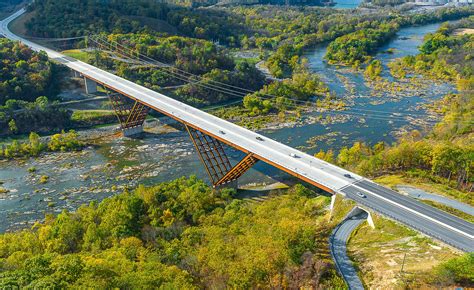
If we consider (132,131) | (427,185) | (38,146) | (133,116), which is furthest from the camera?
(132,131)

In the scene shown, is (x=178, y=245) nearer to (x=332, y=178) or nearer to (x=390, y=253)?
(x=390, y=253)

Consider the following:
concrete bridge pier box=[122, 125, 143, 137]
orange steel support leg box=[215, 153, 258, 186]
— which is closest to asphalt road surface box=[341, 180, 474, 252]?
orange steel support leg box=[215, 153, 258, 186]

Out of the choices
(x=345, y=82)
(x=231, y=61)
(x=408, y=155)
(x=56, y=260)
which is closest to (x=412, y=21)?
(x=345, y=82)

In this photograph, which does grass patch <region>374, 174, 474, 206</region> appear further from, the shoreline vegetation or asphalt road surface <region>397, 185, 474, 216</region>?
the shoreline vegetation

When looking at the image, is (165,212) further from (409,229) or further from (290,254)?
A: (409,229)

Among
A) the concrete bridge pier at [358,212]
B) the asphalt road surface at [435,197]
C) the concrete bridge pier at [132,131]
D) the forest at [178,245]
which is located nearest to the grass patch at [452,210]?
the asphalt road surface at [435,197]

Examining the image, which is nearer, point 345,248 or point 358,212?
point 345,248

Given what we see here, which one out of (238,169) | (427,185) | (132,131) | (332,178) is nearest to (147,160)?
(132,131)

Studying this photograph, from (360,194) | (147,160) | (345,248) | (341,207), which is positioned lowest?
(147,160)
